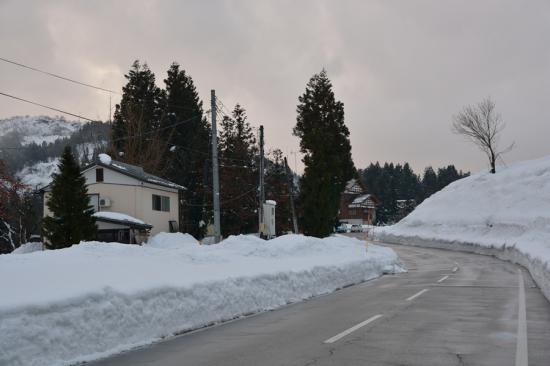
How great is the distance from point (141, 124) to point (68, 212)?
30.2 meters

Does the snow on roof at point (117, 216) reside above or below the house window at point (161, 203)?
below

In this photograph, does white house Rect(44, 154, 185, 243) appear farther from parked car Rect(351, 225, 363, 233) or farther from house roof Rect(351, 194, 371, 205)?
house roof Rect(351, 194, 371, 205)

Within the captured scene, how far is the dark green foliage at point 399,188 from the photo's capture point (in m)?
126

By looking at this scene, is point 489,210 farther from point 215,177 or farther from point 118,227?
point 215,177

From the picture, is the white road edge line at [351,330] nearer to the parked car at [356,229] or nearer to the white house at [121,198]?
the white house at [121,198]

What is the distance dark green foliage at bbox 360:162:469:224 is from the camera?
126 meters

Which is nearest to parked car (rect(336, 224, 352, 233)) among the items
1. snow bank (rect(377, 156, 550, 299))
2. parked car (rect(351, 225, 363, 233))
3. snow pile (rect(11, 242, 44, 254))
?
parked car (rect(351, 225, 363, 233))

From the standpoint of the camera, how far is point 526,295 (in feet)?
48.9

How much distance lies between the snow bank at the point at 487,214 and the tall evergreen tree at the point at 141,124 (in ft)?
99.3

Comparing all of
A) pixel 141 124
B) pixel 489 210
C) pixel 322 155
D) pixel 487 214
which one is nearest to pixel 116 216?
pixel 322 155

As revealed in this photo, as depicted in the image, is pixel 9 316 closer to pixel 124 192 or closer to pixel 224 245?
pixel 224 245

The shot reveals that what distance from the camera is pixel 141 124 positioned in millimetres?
59375

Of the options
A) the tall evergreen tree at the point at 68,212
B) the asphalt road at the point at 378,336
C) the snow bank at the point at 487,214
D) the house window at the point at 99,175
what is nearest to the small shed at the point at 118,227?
the house window at the point at 99,175

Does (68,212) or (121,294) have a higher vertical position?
(68,212)
